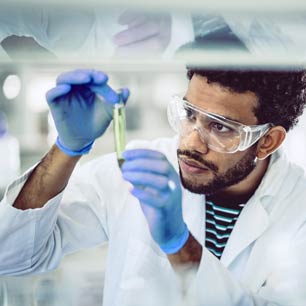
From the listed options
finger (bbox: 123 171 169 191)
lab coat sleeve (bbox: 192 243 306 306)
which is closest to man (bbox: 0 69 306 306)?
lab coat sleeve (bbox: 192 243 306 306)

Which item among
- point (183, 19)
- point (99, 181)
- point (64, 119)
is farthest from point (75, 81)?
point (99, 181)

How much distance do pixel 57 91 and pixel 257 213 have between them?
602 mm

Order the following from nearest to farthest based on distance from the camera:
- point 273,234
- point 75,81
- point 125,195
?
point 75,81, point 273,234, point 125,195

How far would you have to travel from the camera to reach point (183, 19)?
1.37 m

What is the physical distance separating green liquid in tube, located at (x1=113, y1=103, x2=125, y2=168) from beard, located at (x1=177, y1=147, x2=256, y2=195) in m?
0.24

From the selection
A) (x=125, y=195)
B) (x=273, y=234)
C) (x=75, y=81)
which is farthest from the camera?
(x=125, y=195)

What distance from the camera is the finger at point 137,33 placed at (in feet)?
4.52

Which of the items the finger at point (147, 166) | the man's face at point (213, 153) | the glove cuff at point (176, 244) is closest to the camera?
the finger at point (147, 166)

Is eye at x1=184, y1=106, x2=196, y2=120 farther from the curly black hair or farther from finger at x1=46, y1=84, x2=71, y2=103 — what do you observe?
finger at x1=46, y1=84, x2=71, y2=103

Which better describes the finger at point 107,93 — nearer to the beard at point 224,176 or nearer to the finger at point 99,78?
the finger at point 99,78

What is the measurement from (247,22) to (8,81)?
0.58 metres

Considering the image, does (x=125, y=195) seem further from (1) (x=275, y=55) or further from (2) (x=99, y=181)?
(1) (x=275, y=55)

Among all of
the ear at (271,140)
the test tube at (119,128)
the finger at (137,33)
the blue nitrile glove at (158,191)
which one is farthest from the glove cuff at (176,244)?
the finger at (137,33)

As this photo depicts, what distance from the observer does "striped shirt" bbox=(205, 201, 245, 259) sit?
1.50 metres
